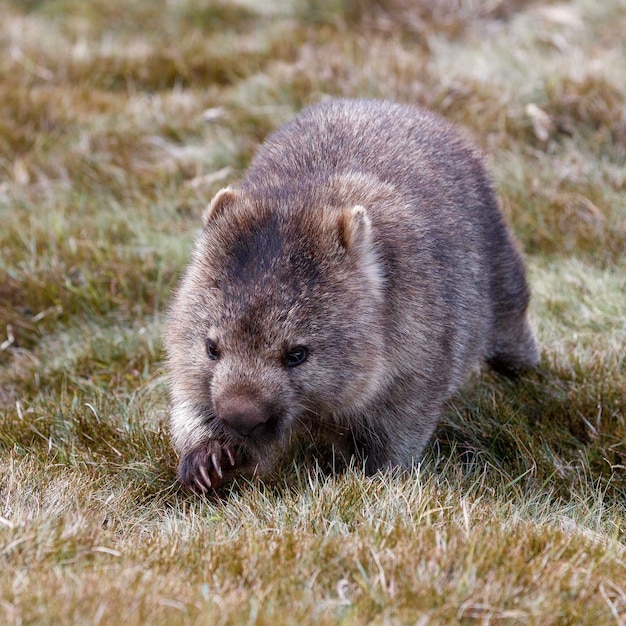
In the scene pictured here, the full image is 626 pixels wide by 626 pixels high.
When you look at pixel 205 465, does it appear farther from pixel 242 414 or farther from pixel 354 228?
pixel 354 228

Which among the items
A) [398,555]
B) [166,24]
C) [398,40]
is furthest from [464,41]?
[398,555]

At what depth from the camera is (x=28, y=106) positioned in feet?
21.9

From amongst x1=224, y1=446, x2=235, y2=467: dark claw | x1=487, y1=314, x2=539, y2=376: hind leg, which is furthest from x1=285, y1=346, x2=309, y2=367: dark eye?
x1=487, y1=314, x2=539, y2=376: hind leg

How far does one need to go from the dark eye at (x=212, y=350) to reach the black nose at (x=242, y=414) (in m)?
0.25

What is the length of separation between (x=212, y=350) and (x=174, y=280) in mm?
1800

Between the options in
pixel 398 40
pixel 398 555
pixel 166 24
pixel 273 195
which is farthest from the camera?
pixel 166 24

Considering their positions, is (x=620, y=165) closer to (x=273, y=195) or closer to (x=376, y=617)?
(x=273, y=195)

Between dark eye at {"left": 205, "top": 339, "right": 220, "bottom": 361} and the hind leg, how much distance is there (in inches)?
62.7

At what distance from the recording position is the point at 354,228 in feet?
11.4

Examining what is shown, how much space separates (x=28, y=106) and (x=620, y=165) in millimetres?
3811

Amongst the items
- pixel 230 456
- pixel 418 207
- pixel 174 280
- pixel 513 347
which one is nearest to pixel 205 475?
pixel 230 456

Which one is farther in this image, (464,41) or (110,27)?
(110,27)

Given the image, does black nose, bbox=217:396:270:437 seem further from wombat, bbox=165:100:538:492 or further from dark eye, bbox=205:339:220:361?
dark eye, bbox=205:339:220:361

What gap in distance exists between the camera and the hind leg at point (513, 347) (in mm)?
4523
